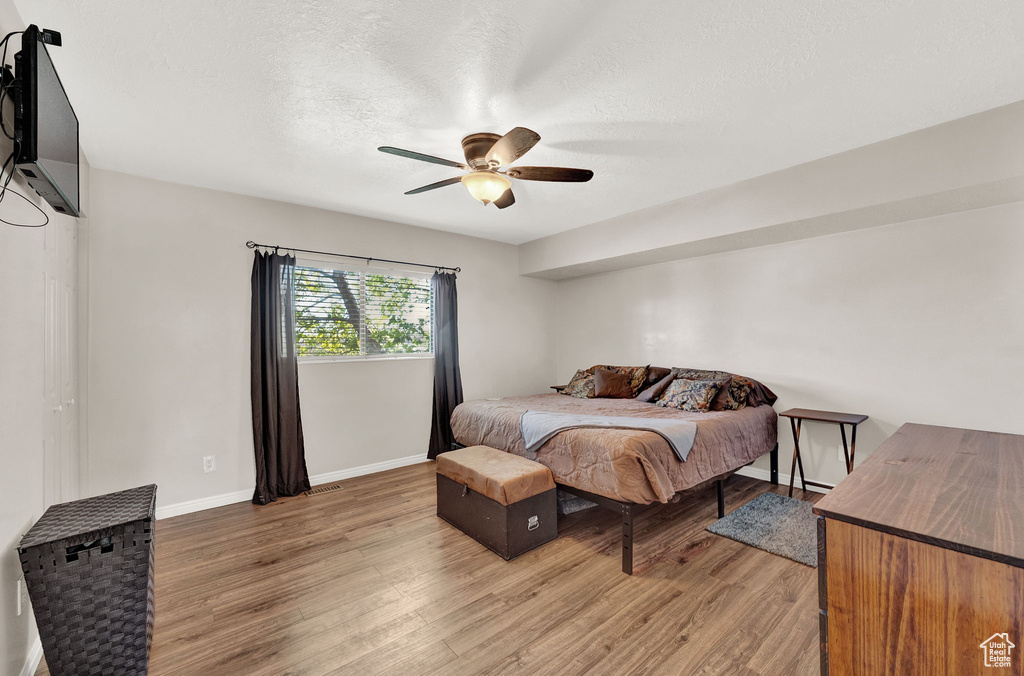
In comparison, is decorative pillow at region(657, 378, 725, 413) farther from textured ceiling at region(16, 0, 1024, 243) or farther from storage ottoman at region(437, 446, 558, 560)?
textured ceiling at region(16, 0, 1024, 243)

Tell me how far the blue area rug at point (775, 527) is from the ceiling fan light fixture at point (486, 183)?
8.61 feet

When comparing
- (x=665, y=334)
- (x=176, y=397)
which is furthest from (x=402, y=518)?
(x=665, y=334)

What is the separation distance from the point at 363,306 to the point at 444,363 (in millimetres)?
1034

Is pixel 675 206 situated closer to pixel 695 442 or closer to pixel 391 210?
pixel 695 442

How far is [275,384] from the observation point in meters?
3.44

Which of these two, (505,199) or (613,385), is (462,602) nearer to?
(505,199)

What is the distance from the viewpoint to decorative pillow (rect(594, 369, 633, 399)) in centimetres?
443

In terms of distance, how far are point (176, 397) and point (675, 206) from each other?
436 centimetres

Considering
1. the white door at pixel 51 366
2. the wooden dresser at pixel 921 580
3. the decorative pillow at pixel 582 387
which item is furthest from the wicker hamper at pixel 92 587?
the decorative pillow at pixel 582 387

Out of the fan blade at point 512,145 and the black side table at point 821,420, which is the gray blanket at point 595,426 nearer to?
the black side table at point 821,420

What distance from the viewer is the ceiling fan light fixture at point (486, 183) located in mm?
2396

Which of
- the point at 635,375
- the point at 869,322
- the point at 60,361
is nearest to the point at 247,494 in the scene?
the point at 60,361

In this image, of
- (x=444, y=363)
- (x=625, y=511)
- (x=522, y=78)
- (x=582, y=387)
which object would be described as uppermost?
(x=522, y=78)

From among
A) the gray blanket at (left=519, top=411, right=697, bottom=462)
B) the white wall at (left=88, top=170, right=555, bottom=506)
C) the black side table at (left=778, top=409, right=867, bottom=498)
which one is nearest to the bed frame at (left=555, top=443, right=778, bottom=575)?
the gray blanket at (left=519, top=411, right=697, bottom=462)
